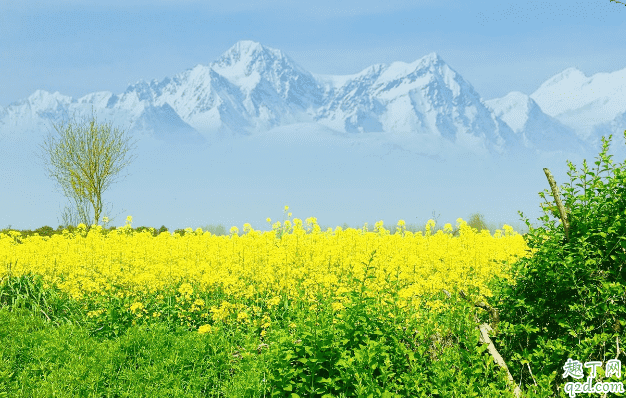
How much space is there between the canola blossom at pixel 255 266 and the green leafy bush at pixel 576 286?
1.31 meters

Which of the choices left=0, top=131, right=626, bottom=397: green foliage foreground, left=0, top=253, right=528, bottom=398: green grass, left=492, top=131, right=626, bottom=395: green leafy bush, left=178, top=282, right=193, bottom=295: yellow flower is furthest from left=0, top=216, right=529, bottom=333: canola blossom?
left=492, top=131, right=626, bottom=395: green leafy bush

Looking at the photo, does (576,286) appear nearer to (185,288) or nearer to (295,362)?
(295,362)

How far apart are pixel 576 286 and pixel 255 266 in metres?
5.23

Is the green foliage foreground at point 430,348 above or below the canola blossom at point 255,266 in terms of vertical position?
below

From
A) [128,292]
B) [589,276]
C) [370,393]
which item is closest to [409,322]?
[370,393]

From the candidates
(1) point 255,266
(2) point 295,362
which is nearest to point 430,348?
(2) point 295,362

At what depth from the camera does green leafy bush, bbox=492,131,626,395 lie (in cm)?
451

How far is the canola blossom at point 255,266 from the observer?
295 inches

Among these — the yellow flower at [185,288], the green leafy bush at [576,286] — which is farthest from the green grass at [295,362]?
the yellow flower at [185,288]

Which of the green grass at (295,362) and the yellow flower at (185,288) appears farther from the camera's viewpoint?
the yellow flower at (185,288)

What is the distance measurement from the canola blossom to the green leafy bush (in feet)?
4.29

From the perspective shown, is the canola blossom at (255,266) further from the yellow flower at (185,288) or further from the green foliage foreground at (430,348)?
the green foliage foreground at (430,348)

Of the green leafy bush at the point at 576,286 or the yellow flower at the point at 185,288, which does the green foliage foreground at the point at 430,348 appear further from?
the yellow flower at the point at 185,288

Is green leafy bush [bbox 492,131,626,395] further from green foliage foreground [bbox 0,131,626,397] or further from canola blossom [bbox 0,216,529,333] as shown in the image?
canola blossom [bbox 0,216,529,333]
